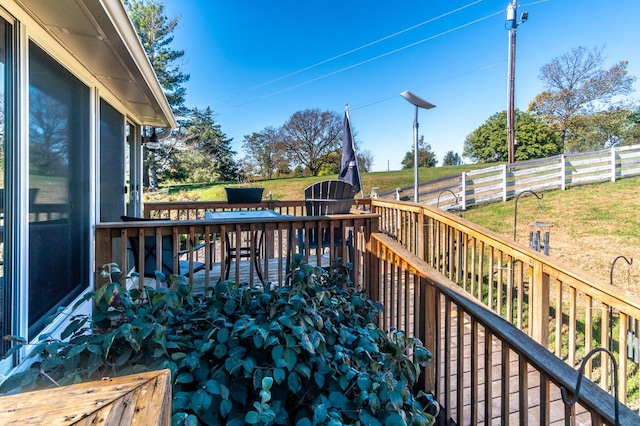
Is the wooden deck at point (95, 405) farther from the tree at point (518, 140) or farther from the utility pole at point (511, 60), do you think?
the tree at point (518, 140)

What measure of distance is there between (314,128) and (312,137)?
565 mm

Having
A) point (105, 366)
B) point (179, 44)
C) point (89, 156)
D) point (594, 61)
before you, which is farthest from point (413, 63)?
point (105, 366)

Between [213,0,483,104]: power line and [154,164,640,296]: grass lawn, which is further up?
[213,0,483,104]: power line

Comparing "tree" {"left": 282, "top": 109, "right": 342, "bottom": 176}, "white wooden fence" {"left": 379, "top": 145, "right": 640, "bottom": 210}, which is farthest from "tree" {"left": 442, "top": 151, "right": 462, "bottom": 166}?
"white wooden fence" {"left": 379, "top": 145, "right": 640, "bottom": 210}

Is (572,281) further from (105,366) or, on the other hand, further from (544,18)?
(544,18)

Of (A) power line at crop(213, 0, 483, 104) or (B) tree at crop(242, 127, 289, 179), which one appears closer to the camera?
(A) power line at crop(213, 0, 483, 104)

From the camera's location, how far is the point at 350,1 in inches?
487

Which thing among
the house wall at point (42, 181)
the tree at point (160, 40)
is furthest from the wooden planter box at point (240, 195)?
the tree at point (160, 40)

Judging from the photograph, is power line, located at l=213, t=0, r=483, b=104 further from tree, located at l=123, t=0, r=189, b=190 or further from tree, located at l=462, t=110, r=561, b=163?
tree, located at l=462, t=110, r=561, b=163

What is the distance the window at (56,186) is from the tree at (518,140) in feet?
76.1

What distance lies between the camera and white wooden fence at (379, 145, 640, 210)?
10.0 meters

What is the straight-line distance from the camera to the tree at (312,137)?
65.4ft

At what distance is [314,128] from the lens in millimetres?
20016

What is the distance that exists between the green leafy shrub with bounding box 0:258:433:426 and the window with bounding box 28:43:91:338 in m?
0.84
